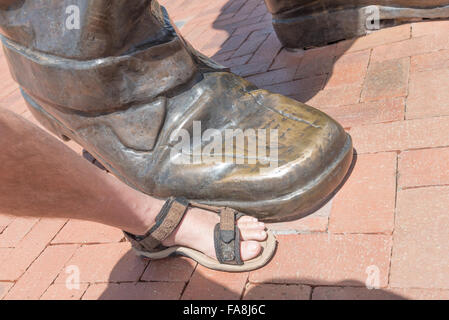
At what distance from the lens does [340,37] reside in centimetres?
238

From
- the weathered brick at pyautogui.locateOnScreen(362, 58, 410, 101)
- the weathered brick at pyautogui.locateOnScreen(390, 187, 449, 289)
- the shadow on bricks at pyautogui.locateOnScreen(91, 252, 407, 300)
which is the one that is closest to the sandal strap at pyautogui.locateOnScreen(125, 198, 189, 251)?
the shadow on bricks at pyautogui.locateOnScreen(91, 252, 407, 300)

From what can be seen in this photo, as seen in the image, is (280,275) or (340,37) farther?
(340,37)

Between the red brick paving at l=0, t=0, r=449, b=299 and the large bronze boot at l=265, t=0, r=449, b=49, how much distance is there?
86mm

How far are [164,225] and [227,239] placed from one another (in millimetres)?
217

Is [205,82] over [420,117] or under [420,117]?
over

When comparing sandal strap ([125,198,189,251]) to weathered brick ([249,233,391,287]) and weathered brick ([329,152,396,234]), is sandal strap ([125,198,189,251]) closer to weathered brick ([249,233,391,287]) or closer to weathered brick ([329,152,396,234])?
weathered brick ([249,233,391,287])

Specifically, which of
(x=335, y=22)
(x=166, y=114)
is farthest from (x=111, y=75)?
(x=335, y=22)

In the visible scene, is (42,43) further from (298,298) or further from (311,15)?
(311,15)

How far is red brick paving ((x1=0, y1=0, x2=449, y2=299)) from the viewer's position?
1.11 metres

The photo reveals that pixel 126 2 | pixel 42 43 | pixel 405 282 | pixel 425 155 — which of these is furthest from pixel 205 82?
pixel 405 282

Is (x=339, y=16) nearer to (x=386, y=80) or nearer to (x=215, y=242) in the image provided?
(x=386, y=80)

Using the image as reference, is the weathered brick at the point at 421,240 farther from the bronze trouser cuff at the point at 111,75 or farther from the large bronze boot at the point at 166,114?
the bronze trouser cuff at the point at 111,75

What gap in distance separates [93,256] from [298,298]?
0.82m

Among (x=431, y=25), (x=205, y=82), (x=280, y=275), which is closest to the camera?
(x=280, y=275)
